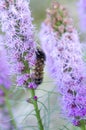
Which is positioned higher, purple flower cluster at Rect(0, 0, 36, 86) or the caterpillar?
purple flower cluster at Rect(0, 0, 36, 86)

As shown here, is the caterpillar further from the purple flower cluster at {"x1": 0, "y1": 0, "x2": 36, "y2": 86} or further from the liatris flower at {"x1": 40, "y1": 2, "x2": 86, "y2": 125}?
the liatris flower at {"x1": 40, "y1": 2, "x2": 86, "y2": 125}

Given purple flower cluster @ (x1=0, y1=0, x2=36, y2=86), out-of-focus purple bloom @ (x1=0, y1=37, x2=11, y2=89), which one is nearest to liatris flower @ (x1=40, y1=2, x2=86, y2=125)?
purple flower cluster @ (x1=0, y1=0, x2=36, y2=86)

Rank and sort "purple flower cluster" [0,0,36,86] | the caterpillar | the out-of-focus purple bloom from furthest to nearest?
the out-of-focus purple bloom < the caterpillar < "purple flower cluster" [0,0,36,86]

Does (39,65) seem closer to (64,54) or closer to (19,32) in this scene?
(19,32)

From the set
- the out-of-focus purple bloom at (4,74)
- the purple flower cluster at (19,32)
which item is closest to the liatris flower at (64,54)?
the purple flower cluster at (19,32)

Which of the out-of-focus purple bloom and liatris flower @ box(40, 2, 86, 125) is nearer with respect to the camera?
liatris flower @ box(40, 2, 86, 125)

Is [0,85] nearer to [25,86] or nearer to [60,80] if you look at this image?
[25,86]

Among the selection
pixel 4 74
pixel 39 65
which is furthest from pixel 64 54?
pixel 4 74

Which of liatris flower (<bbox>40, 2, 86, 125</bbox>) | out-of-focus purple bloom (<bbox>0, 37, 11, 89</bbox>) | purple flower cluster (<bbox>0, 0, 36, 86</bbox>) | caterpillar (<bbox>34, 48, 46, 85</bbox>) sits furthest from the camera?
out-of-focus purple bloom (<bbox>0, 37, 11, 89</bbox>)
